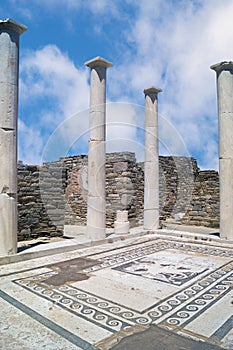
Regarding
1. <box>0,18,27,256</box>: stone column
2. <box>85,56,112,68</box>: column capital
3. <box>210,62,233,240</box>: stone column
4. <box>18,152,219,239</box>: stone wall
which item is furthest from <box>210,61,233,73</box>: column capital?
<box>18,152,219,239</box>: stone wall

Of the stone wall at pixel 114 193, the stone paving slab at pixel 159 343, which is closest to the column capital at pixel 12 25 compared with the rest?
the stone wall at pixel 114 193

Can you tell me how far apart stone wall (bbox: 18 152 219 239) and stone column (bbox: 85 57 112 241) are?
1853 millimetres

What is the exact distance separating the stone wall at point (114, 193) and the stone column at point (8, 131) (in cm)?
233

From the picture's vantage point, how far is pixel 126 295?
352cm

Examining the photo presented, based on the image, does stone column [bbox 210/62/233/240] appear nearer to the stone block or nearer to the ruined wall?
the stone block

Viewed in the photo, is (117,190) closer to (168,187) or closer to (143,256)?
(168,187)

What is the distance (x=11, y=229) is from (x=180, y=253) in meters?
3.22

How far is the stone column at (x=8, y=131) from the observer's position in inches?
196

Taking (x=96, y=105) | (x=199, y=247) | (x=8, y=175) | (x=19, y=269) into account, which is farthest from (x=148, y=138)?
(x=19, y=269)

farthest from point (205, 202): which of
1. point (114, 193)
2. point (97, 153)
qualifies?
point (97, 153)

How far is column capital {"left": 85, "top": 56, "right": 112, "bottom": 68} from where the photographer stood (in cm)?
662

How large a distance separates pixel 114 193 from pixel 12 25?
6668mm

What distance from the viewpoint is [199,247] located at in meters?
6.37

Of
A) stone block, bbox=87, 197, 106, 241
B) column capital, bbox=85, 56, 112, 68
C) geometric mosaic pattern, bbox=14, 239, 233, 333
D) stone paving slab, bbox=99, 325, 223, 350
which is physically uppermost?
column capital, bbox=85, 56, 112, 68
